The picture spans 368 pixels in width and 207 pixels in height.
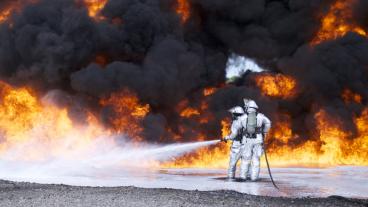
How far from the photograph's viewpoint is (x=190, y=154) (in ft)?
104

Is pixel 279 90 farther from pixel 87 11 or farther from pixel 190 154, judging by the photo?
pixel 87 11

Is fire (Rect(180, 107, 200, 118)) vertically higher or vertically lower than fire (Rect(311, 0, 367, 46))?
lower

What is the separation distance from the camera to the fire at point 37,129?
31.9 metres

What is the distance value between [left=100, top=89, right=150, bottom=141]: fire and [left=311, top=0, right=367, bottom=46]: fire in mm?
12881

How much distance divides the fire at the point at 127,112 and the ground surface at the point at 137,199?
57.5 ft

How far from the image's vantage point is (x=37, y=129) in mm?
32938

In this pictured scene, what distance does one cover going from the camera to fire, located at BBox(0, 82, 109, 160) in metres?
31.9

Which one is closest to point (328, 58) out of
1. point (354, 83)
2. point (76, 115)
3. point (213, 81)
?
point (354, 83)

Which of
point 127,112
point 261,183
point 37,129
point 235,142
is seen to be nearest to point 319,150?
point 127,112

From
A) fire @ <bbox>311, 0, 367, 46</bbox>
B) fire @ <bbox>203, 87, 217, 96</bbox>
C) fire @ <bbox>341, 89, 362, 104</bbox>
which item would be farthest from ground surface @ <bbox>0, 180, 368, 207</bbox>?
fire @ <bbox>311, 0, 367, 46</bbox>

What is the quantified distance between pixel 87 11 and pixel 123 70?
6.00 metres

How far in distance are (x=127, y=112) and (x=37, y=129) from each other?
221 inches

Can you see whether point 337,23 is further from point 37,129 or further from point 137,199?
point 137,199

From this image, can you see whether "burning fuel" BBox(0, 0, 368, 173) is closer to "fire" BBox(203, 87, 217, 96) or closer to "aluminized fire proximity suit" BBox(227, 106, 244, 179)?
"fire" BBox(203, 87, 217, 96)
